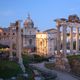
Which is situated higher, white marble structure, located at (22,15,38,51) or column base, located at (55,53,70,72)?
white marble structure, located at (22,15,38,51)

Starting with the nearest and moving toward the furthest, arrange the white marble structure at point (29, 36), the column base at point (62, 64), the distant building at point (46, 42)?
the column base at point (62, 64)
the distant building at point (46, 42)
the white marble structure at point (29, 36)

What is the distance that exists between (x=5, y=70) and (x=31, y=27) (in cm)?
6863

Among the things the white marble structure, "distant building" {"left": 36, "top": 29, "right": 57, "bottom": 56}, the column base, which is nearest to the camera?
the column base

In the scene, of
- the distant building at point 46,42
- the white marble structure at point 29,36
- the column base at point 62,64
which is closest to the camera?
the column base at point 62,64

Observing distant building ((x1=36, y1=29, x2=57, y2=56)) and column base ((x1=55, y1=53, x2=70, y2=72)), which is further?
distant building ((x1=36, y1=29, x2=57, y2=56))

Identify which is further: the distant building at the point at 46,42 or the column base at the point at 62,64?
the distant building at the point at 46,42

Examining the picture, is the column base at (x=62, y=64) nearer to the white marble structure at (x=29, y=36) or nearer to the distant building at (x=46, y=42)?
the distant building at (x=46, y=42)

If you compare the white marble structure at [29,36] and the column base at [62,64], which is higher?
the white marble structure at [29,36]

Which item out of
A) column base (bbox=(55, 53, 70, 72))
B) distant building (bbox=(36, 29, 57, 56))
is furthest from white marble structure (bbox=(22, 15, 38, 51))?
column base (bbox=(55, 53, 70, 72))

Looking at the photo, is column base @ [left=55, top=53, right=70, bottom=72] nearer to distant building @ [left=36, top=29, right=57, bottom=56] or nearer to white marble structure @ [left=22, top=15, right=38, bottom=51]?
distant building @ [left=36, top=29, right=57, bottom=56]

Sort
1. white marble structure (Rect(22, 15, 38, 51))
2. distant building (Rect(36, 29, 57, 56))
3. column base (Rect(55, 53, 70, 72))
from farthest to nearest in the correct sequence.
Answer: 1. white marble structure (Rect(22, 15, 38, 51))
2. distant building (Rect(36, 29, 57, 56))
3. column base (Rect(55, 53, 70, 72))

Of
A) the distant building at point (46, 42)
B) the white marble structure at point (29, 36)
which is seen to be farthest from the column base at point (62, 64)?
the white marble structure at point (29, 36)

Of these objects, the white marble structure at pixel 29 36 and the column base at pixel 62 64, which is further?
the white marble structure at pixel 29 36

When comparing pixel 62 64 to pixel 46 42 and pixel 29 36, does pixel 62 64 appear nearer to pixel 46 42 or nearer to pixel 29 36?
pixel 46 42
